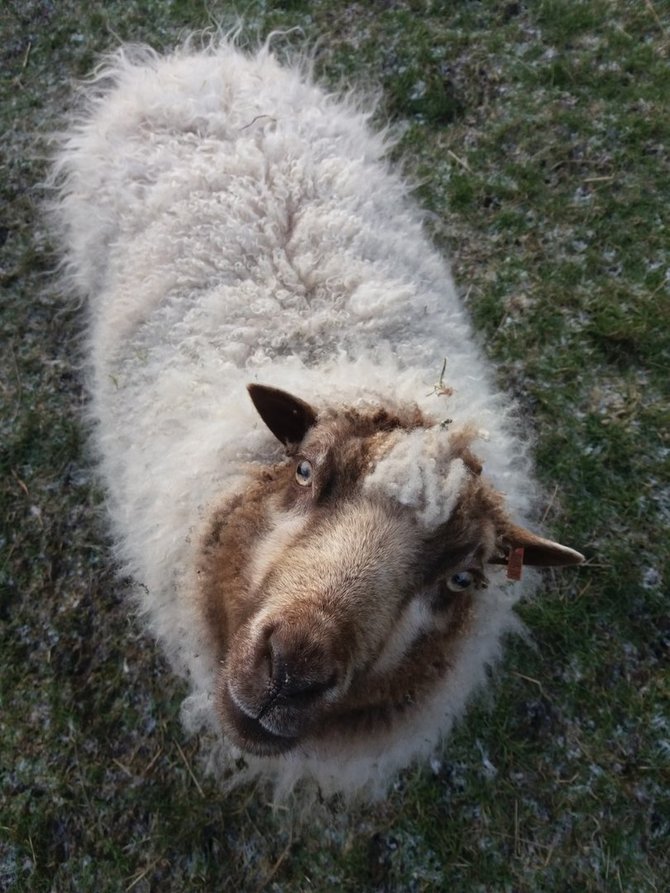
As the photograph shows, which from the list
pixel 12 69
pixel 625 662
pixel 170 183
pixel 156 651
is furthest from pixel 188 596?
pixel 12 69

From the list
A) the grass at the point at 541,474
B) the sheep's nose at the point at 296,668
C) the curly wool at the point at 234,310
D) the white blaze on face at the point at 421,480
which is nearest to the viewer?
the sheep's nose at the point at 296,668

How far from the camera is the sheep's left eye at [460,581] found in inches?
88.6

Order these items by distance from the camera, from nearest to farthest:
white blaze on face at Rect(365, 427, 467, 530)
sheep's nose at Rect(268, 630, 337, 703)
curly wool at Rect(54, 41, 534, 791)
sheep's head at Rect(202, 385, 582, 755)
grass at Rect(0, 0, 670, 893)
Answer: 1. sheep's nose at Rect(268, 630, 337, 703)
2. sheep's head at Rect(202, 385, 582, 755)
3. white blaze on face at Rect(365, 427, 467, 530)
4. curly wool at Rect(54, 41, 534, 791)
5. grass at Rect(0, 0, 670, 893)

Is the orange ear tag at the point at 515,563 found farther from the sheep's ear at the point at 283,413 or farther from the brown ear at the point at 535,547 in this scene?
the sheep's ear at the point at 283,413

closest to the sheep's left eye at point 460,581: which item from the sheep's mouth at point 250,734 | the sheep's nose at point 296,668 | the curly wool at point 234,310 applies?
the curly wool at point 234,310

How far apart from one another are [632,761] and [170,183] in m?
3.75

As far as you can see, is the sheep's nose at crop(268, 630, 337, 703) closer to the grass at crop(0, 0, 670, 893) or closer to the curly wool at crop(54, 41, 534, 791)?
the curly wool at crop(54, 41, 534, 791)

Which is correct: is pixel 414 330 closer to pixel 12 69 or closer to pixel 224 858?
pixel 224 858

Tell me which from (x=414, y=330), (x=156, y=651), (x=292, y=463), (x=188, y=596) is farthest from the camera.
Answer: (x=156, y=651)

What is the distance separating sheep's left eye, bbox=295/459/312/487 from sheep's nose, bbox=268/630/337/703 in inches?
22.0

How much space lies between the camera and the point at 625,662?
3.66 m

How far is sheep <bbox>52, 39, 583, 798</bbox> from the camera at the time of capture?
2107 mm

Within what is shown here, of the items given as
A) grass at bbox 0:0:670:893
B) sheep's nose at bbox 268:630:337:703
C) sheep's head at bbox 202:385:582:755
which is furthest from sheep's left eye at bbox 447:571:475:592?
grass at bbox 0:0:670:893

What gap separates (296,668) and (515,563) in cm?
88
